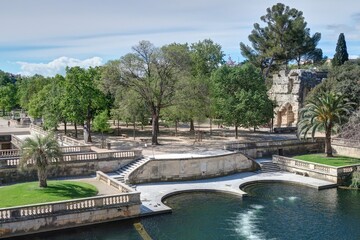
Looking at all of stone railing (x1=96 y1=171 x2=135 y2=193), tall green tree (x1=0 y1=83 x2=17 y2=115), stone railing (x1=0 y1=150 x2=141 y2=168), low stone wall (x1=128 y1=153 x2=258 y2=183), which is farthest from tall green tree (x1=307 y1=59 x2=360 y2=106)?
tall green tree (x1=0 y1=83 x2=17 y2=115)

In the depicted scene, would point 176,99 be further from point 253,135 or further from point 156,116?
point 253,135

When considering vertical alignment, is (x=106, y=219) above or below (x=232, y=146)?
below

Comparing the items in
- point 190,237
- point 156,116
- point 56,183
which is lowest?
point 190,237

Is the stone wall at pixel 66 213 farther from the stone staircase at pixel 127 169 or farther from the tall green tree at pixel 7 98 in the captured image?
the tall green tree at pixel 7 98

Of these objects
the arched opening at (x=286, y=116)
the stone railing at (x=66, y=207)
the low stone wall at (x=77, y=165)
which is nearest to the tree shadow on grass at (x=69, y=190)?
the stone railing at (x=66, y=207)

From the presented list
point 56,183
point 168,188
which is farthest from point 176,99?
point 56,183

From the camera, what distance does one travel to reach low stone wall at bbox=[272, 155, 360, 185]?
3538 cm

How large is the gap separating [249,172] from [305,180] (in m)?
5.22

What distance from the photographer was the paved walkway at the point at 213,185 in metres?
28.8

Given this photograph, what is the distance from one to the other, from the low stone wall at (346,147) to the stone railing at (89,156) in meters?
22.2

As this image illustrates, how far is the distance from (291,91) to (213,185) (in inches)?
1603

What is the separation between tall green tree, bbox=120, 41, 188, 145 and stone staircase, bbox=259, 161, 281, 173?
11839 mm

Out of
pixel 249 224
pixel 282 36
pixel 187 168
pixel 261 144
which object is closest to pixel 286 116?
pixel 282 36

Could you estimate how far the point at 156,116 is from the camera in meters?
45.9
